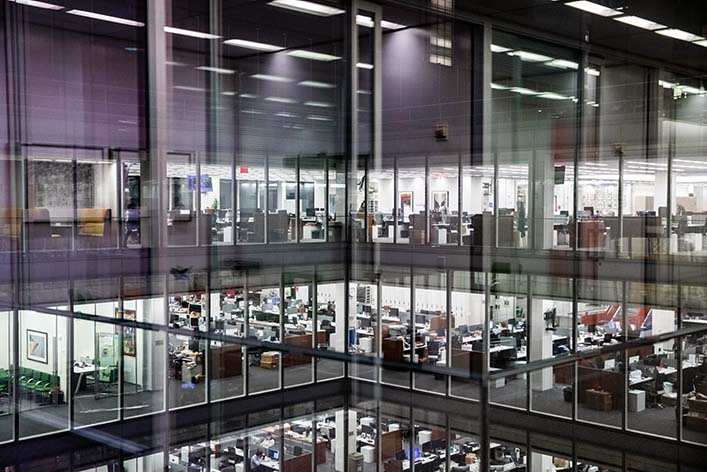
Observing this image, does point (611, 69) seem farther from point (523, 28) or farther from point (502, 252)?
point (502, 252)

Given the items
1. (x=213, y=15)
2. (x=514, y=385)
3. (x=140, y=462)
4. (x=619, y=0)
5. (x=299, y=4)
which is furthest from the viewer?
(x=299, y=4)

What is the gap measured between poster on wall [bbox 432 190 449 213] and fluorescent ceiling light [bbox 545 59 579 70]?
233 centimetres

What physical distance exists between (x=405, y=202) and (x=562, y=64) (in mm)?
2856

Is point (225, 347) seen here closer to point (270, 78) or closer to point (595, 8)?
A: point (270, 78)

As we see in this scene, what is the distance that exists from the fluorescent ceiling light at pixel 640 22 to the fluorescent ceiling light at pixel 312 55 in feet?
12.4

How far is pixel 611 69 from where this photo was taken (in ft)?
26.9

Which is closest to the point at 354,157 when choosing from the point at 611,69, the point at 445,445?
the point at 611,69

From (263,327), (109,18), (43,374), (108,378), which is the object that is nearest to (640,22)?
(109,18)

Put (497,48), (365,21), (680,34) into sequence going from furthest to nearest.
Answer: (365,21) → (497,48) → (680,34)

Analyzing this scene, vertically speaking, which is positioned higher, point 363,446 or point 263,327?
point 263,327

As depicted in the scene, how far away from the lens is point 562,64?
29.2 feet

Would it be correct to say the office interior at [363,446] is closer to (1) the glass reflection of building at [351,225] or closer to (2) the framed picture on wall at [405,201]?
(1) the glass reflection of building at [351,225]

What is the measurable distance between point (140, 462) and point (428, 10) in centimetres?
623

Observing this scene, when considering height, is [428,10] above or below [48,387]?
above
